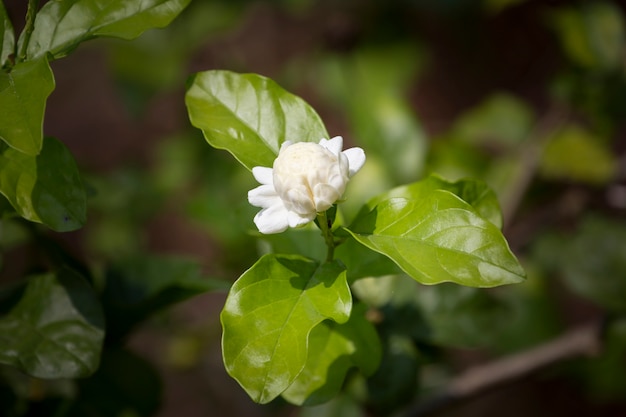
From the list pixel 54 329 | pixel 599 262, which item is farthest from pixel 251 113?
pixel 599 262

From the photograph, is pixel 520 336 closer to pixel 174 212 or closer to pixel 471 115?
pixel 471 115

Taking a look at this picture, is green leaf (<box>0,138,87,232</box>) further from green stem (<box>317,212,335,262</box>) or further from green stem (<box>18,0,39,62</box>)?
green stem (<box>317,212,335,262</box>)

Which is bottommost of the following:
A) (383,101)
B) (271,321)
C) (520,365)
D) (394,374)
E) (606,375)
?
(606,375)

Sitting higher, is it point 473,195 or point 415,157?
point 473,195

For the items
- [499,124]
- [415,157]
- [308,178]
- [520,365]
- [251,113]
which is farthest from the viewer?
[499,124]

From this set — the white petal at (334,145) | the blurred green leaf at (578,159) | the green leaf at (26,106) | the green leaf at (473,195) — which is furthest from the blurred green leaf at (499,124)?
the green leaf at (26,106)

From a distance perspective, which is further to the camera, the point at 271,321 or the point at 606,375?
the point at 606,375

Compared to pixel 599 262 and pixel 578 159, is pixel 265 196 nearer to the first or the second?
pixel 599 262
